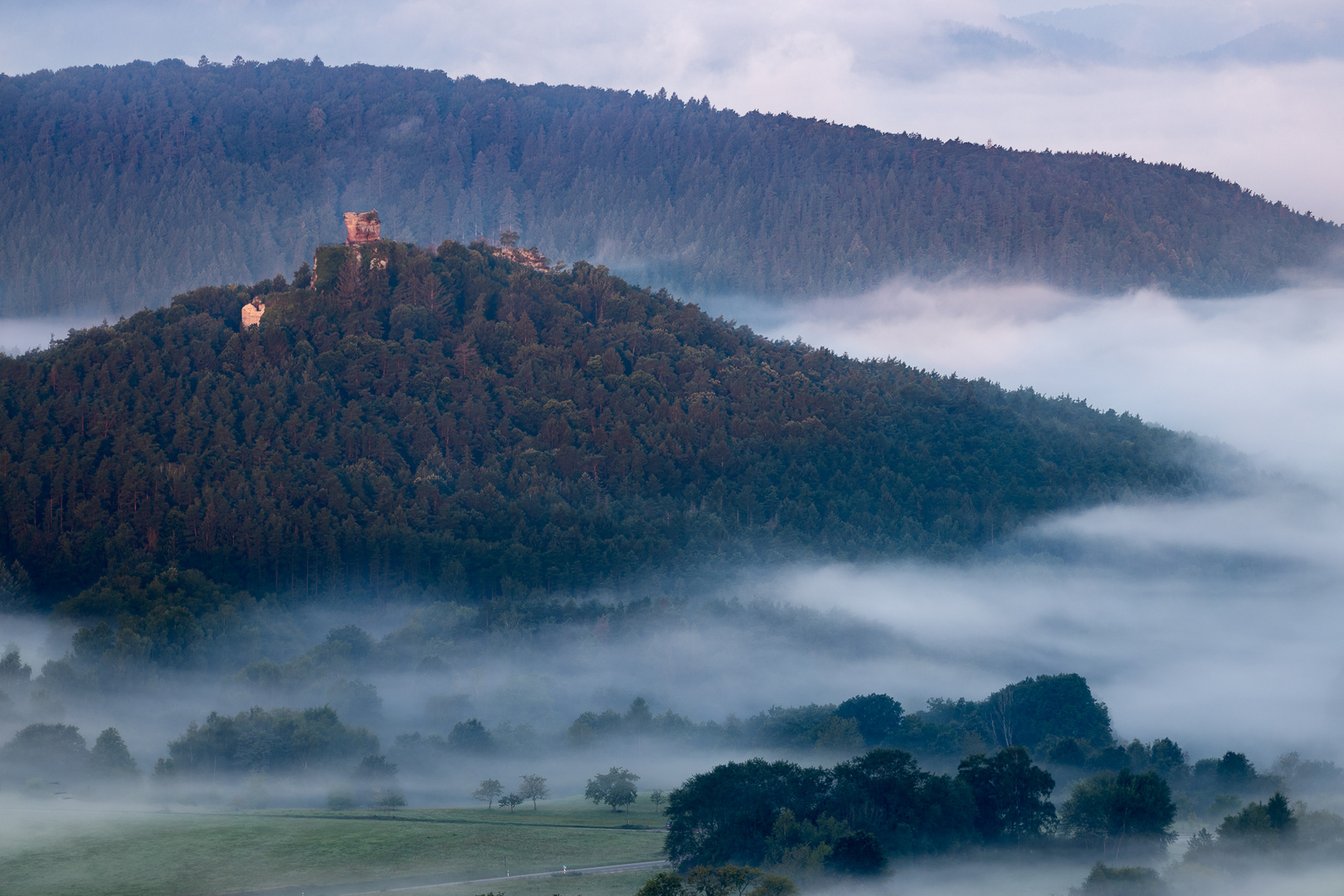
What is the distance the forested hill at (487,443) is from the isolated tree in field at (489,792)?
1683 inches

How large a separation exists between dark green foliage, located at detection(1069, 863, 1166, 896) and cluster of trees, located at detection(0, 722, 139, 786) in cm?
5384

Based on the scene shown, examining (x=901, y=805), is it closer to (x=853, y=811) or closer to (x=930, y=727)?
(x=853, y=811)

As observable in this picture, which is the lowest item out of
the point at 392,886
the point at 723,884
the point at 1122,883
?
the point at 1122,883

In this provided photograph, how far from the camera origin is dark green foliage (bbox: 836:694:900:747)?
360ft

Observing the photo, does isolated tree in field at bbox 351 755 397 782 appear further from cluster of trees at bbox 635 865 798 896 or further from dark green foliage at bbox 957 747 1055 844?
cluster of trees at bbox 635 865 798 896

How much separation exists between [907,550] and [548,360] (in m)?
42.1

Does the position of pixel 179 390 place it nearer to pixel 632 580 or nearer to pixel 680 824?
pixel 632 580

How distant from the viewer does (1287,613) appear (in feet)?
577

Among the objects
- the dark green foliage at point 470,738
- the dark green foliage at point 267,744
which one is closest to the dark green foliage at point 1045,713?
the dark green foliage at point 470,738

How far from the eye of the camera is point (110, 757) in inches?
3674

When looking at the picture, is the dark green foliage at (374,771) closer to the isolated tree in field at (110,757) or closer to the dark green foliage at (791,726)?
the isolated tree in field at (110,757)

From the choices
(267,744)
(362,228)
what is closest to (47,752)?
(267,744)

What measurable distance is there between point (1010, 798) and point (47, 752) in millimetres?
54708

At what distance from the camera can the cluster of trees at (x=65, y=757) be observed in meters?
91.6
